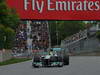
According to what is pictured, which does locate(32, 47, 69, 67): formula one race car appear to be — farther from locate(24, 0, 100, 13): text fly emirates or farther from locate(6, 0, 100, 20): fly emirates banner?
locate(24, 0, 100, 13): text fly emirates

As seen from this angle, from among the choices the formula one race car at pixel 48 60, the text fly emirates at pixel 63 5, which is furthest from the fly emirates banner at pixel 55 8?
the formula one race car at pixel 48 60

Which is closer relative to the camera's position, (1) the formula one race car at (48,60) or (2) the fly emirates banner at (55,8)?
Answer: (2) the fly emirates banner at (55,8)

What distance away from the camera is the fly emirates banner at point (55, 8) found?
67.8 feet

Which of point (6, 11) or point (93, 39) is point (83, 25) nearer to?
point (93, 39)

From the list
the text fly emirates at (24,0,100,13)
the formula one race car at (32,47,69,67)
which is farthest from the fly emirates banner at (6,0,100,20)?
the formula one race car at (32,47,69,67)

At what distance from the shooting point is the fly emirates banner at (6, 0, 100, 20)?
20.7 metres

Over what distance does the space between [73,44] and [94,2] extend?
5588 centimetres

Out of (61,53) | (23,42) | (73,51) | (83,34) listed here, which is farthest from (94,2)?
(23,42)

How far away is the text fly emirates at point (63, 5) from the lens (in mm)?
20641

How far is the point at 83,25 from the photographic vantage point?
107 m

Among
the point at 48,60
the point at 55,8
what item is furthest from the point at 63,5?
the point at 48,60

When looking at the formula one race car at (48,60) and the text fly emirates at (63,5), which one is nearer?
the text fly emirates at (63,5)

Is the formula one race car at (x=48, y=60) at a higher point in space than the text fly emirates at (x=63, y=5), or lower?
lower

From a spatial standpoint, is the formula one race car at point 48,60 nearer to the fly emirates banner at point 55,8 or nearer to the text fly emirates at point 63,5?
the fly emirates banner at point 55,8
